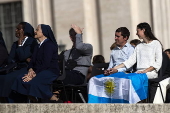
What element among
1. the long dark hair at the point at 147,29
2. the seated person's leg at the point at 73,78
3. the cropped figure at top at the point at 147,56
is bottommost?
the seated person's leg at the point at 73,78

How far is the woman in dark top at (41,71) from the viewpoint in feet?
25.2

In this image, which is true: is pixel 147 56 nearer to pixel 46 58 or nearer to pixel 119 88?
pixel 119 88

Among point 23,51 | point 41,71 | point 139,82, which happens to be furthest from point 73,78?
point 139,82

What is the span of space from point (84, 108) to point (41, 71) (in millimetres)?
2169

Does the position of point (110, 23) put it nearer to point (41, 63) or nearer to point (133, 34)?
point (133, 34)

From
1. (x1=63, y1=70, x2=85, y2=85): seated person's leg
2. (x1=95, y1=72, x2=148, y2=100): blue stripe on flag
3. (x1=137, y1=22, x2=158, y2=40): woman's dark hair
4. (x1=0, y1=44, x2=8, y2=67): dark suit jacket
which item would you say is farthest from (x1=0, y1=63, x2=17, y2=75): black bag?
(x1=137, y1=22, x2=158, y2=40): woman's dark hair

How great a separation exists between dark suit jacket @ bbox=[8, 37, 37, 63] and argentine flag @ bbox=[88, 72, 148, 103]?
5.42 feet

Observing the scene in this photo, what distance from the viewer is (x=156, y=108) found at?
215 inches

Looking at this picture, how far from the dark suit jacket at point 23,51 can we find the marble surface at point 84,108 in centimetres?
240

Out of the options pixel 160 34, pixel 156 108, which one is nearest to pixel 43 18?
pixel 160 34

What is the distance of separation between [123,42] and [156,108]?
2.77m

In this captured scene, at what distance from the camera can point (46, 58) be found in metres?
7.95

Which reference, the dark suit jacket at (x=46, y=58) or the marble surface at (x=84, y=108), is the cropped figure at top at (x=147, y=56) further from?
the marble surface at (x=84, y=108)

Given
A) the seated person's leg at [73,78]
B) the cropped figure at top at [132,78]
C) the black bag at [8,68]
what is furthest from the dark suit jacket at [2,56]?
the cropped figure at top at [132,78]
